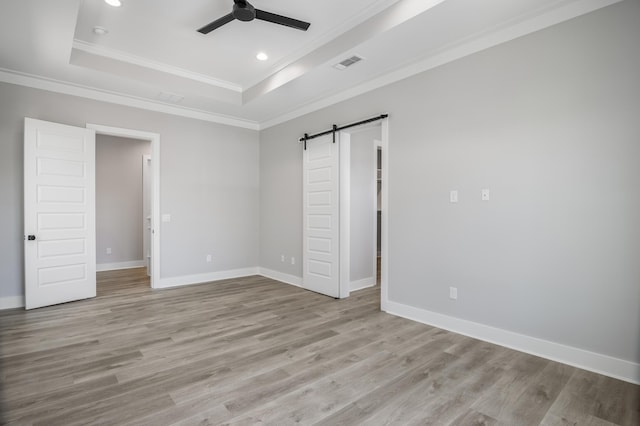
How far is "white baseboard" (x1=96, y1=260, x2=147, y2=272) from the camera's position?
22.0 feet

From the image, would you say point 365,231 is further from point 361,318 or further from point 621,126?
point 621,126

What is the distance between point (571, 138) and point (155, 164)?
5390 mm

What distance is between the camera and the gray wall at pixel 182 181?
4.12 m

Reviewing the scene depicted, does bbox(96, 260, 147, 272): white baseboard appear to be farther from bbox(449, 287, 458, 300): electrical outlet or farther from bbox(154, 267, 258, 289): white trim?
bbox(449, 287, 458, 300): electrical outlet

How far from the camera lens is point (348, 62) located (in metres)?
3.71

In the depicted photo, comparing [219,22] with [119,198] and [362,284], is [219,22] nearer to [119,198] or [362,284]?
[362,284]

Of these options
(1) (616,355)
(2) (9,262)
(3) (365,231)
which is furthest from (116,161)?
(1) (616,355)

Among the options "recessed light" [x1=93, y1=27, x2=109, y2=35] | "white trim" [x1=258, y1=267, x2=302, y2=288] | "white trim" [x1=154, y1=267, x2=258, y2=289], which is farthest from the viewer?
"white trim" [x1=258, y1=267, x2=302, y2=288]

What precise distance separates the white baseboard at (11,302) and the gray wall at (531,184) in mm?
4739

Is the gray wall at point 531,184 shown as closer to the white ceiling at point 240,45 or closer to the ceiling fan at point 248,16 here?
the white ceiling at point 240,45

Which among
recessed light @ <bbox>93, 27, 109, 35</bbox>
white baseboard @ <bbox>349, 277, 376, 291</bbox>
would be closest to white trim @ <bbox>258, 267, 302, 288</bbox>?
white baseboard @ <bbox>349, 277, 376, 291</bbox>

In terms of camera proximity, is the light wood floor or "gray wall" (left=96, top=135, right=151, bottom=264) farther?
"gray wall" (left=96, top=135, right=151, bottom=264)

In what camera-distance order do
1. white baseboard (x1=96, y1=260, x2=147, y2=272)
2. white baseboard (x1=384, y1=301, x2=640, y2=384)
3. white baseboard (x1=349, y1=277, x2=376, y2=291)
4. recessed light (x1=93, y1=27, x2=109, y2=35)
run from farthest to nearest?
white baseboard (x1=96, y1=260, x2=147, y2=272)
white baseboard (x1=349, y1=277, x2=376, y2=291)
recessed light (x1=93, y1=27, x2=109, y2=35)
white baseboard (x1=384, y1=301, x2=640, y2=384)

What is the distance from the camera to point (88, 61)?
12.9ft
